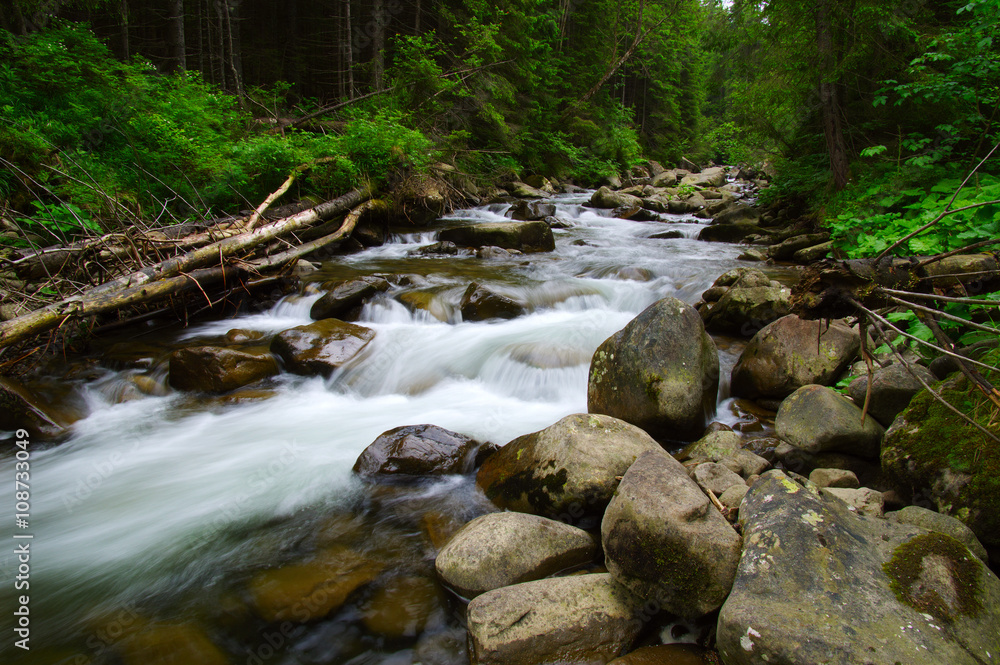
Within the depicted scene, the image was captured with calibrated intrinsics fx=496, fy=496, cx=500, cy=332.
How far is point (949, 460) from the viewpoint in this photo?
2.57m

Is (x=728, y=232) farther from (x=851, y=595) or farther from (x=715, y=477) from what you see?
(x=851, y=595)

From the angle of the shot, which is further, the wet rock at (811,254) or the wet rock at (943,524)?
the wet rock at (811,254)

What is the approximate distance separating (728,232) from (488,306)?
324 inches

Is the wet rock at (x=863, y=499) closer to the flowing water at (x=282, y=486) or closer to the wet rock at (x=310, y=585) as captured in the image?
the flowing water at (x=282, y=486)

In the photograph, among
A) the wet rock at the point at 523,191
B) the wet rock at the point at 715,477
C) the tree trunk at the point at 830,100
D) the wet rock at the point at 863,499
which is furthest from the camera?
the wet rock at the point at 523,191

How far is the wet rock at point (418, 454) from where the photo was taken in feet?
13.1

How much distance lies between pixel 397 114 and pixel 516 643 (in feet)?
41.3

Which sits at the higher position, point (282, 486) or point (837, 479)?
point (837, 479)

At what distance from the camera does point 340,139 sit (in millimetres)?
11070

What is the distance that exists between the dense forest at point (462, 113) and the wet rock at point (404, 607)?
490cm

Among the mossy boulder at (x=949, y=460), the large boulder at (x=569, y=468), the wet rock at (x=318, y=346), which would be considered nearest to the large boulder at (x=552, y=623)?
the large boulder at (x=569, y=468)

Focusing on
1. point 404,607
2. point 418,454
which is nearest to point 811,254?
point 418,454

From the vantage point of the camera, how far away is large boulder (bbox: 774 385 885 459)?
3295mm

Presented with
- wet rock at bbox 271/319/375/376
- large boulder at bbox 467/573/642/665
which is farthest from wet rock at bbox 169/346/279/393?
large boulder at bbox 467/573/642/665
